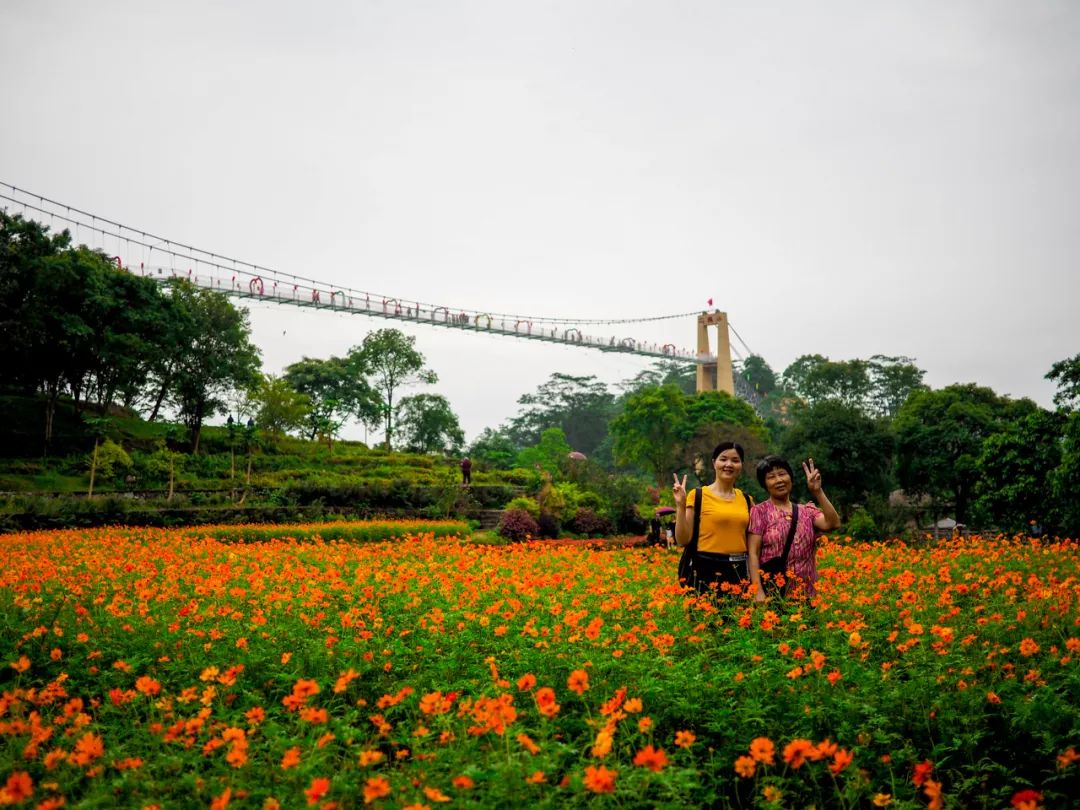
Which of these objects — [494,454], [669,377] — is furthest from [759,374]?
[494,454]

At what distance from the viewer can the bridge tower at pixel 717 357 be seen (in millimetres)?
49750

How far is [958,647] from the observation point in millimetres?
3525

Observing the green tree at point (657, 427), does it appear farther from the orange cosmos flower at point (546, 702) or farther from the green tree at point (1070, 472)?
the orange cosmos flower at point (546, 702)

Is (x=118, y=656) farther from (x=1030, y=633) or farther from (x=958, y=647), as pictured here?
(x=1030, y=633)

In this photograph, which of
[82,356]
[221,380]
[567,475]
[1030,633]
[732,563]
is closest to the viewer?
[1030,633]

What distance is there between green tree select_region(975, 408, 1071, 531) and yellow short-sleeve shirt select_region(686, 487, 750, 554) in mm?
14575

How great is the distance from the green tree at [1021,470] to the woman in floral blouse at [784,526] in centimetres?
1436

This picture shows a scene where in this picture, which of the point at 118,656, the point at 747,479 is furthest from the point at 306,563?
the point at 747,479

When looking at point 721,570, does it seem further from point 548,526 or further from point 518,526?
point 548,526

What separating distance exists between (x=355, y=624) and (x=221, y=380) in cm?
2618

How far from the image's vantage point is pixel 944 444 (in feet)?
81.2

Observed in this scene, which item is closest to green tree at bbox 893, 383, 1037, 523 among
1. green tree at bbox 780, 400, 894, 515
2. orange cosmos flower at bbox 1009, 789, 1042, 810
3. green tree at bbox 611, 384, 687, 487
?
green tree at bbox 780, 400, 894, 515

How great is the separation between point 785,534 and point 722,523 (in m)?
0.33

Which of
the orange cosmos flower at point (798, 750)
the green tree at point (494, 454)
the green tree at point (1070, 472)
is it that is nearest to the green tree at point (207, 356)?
the green tree at point (494, 454)
